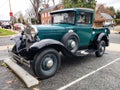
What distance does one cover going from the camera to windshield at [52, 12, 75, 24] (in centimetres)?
549

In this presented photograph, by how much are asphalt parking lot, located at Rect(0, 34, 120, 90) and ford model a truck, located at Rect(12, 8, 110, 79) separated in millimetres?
412

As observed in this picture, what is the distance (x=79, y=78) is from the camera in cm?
428

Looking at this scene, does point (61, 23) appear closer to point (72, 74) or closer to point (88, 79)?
point (72, 74)

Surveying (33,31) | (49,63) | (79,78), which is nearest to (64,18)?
(33,31)

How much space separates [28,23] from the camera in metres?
4.47

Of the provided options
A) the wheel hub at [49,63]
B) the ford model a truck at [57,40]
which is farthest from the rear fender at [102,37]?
the wheel hub at [49,63]

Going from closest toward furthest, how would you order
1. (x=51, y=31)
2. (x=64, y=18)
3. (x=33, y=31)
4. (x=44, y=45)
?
(x=44, y=45)
(x=33, y=31)
(x=51, y=31)
(x=64, y=18)

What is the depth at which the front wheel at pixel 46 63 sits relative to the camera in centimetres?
403

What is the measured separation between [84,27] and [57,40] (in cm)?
133

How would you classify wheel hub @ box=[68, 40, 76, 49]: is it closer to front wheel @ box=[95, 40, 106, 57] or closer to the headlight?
the headlight

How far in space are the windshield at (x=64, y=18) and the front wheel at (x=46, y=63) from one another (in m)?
1.65

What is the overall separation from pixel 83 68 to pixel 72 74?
701 mm

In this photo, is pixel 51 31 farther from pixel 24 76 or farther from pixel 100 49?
pixel 100 49

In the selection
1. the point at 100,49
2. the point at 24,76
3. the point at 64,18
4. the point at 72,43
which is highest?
the point at 64,18
